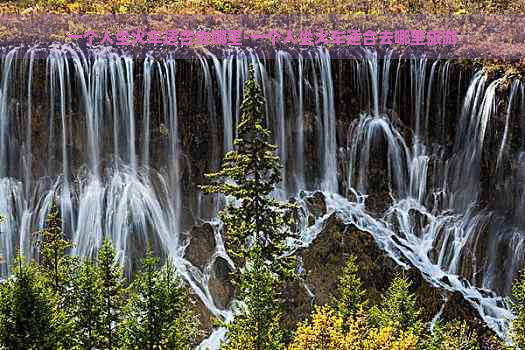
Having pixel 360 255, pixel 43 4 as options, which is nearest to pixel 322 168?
pixel 360 255

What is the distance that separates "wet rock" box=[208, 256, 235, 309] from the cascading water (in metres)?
0.24

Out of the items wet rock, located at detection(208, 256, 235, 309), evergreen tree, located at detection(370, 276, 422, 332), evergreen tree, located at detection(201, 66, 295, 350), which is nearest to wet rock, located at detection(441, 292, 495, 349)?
evergreen tree, located at detection(370, 276, 422, 332)

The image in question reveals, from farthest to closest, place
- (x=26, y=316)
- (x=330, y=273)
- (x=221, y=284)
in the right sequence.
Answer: (x=330, y=273) < (x=221, y=284) < (x=26, y=316)

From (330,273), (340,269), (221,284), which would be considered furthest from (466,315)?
(221,284)

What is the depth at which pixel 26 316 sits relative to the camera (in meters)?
14.0

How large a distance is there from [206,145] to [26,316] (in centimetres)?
1574

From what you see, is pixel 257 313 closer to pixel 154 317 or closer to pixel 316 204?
pixel 154 317

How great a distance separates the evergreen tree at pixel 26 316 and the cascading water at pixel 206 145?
45.4 feet

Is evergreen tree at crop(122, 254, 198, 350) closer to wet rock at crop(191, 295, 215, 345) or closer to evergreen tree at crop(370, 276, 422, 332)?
evergreen tree at crop(370, 276, 422, 332)

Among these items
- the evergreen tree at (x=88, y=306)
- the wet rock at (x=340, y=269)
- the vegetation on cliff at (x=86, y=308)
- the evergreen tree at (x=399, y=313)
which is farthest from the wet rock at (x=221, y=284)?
the evergreen tree at (x=88, y=306)

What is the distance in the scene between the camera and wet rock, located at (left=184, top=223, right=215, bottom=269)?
28406 millimetres

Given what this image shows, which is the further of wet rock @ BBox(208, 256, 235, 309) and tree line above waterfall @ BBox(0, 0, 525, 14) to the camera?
tree line above waterfall @ BBox(0, 0, 525, 14)

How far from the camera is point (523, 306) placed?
2030 cm

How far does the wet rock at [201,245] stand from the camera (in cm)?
2841
